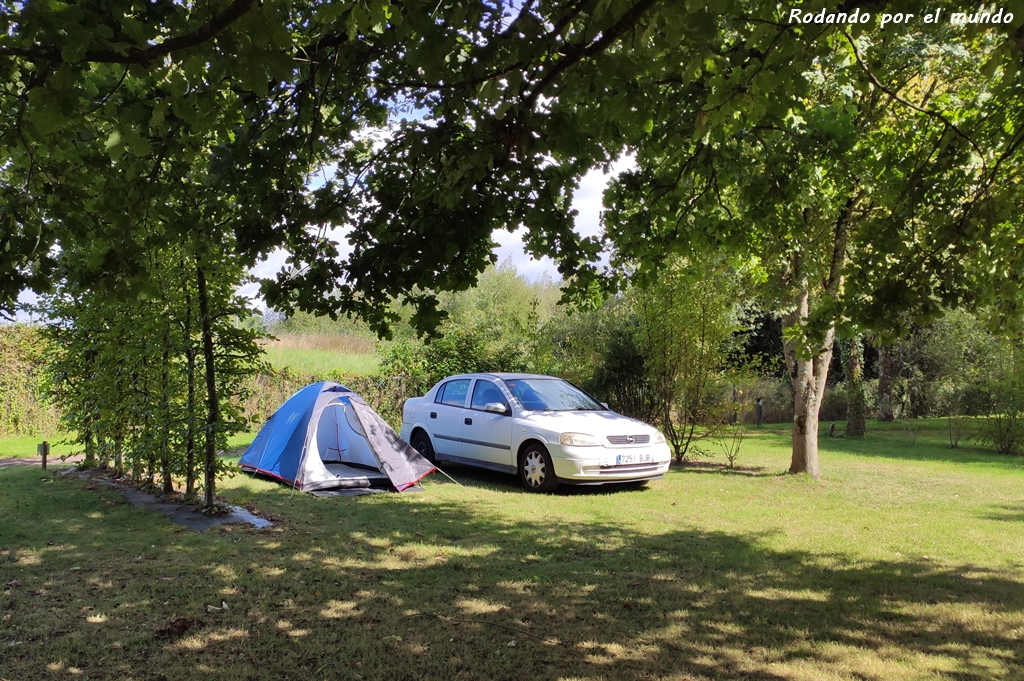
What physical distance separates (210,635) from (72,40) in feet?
10.6

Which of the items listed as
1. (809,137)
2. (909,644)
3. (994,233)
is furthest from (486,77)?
(994,233)

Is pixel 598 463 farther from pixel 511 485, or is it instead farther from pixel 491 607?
pixel 491 607

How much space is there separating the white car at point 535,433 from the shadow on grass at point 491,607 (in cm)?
201

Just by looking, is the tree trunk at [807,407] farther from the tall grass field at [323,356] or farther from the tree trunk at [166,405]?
the tall grass field at [323,356]

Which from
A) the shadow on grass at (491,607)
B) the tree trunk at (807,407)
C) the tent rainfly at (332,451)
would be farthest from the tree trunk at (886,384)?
the shadow on grass at (491,607)

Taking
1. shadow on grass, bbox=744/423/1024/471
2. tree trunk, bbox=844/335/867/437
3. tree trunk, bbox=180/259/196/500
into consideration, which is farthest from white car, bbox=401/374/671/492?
tree trunk, bbox=844/335/867/437

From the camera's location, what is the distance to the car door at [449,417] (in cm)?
1052

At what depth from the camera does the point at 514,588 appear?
514cm

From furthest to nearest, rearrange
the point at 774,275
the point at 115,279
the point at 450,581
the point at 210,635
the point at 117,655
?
the point at 774,275, the point at 450,581, the point at 210,635, the point at 117,655, the point at 115,279

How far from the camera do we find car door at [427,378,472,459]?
10516 millimetres

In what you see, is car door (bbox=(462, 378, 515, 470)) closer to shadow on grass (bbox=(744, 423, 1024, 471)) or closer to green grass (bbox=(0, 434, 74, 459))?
green grass (bbox=(0, 434, 74, 459))

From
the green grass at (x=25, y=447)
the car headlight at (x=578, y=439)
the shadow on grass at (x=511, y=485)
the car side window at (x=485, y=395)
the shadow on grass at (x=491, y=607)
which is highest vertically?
the car side window at (x=485, y=395)

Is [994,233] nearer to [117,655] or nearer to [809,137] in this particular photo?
[809,137]

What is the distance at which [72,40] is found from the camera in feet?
8.70
